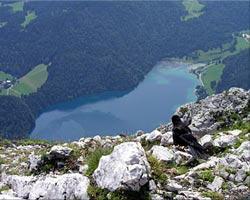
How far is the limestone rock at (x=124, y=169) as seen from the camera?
18703 mm

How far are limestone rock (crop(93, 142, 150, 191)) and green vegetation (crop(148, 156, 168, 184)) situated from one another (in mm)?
390

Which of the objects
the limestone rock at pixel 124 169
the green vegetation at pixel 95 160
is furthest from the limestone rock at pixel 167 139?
the limestone rock at pixel 124 169

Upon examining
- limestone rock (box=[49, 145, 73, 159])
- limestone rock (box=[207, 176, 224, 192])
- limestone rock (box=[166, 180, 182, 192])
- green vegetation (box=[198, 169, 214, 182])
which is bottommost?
limestone rock (box=[166, 180, 182, 192])

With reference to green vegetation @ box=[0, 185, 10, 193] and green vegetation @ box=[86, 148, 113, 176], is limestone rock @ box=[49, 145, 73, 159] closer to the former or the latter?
green vegetation @ box=[0, 185, 10, 193]

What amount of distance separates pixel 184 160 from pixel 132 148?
3.63m

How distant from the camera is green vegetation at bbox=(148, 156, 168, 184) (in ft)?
65.3

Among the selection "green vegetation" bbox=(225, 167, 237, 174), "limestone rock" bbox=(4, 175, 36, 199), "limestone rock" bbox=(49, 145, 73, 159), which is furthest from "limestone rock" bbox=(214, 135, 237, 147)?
"limestone rock" bbox=(4, 175, 36, 199)

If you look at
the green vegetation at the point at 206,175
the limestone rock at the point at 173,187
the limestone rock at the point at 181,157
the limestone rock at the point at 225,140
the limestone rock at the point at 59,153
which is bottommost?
the limestone rock at the point at 173,187

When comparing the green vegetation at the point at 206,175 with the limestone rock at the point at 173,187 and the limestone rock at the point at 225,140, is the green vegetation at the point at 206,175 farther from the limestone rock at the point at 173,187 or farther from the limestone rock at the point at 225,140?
the limestone rock at the point at 225,140

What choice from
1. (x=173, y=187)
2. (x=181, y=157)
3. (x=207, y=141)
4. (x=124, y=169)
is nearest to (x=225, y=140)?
(x=207, y=141)

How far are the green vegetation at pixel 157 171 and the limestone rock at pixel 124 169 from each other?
390 mm

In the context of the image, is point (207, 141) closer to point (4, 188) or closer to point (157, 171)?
point (157, 171)

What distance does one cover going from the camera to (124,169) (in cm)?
1902

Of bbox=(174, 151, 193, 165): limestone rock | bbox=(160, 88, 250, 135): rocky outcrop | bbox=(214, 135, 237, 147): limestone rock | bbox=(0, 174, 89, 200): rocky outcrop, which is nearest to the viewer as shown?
bbox=(0, 174, 89, 200): rocky outcrop
